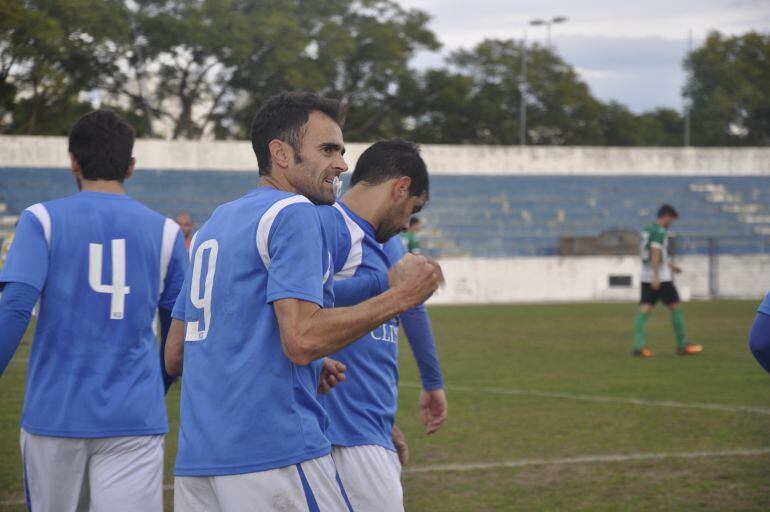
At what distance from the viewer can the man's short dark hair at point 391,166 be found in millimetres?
4445

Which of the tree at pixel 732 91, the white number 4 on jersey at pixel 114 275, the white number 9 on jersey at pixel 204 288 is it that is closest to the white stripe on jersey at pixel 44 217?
the white number 4 on jersey at pixel 114 275

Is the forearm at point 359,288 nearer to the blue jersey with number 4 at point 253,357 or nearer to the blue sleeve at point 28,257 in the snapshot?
the blue jersey with number 4 at point 253,357

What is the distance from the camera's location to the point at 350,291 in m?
3.69

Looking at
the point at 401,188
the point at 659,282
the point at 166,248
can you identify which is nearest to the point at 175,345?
the point at 166,248

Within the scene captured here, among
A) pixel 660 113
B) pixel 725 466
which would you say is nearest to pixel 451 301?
pixel 725 466

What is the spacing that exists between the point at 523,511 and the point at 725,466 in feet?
6.89

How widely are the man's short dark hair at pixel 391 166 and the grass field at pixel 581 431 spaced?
119 inches

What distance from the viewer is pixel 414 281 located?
3.23 m

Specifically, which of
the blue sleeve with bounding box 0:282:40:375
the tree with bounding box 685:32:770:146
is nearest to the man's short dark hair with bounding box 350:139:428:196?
the blue sleeve with bounding box 0:282:40:375

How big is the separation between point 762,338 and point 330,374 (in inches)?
53.8

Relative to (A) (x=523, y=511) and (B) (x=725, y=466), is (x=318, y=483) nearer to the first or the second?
(A) (x=523, y=511)

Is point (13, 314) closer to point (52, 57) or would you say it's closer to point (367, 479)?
point (367, 479)

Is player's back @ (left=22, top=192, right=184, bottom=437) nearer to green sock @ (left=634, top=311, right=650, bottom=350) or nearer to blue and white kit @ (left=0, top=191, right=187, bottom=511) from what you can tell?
blue and white kit @ (left=0, top=191, right=187, bottom=511)

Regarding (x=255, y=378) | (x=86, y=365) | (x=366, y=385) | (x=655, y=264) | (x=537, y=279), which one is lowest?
(x=537, y=279)
